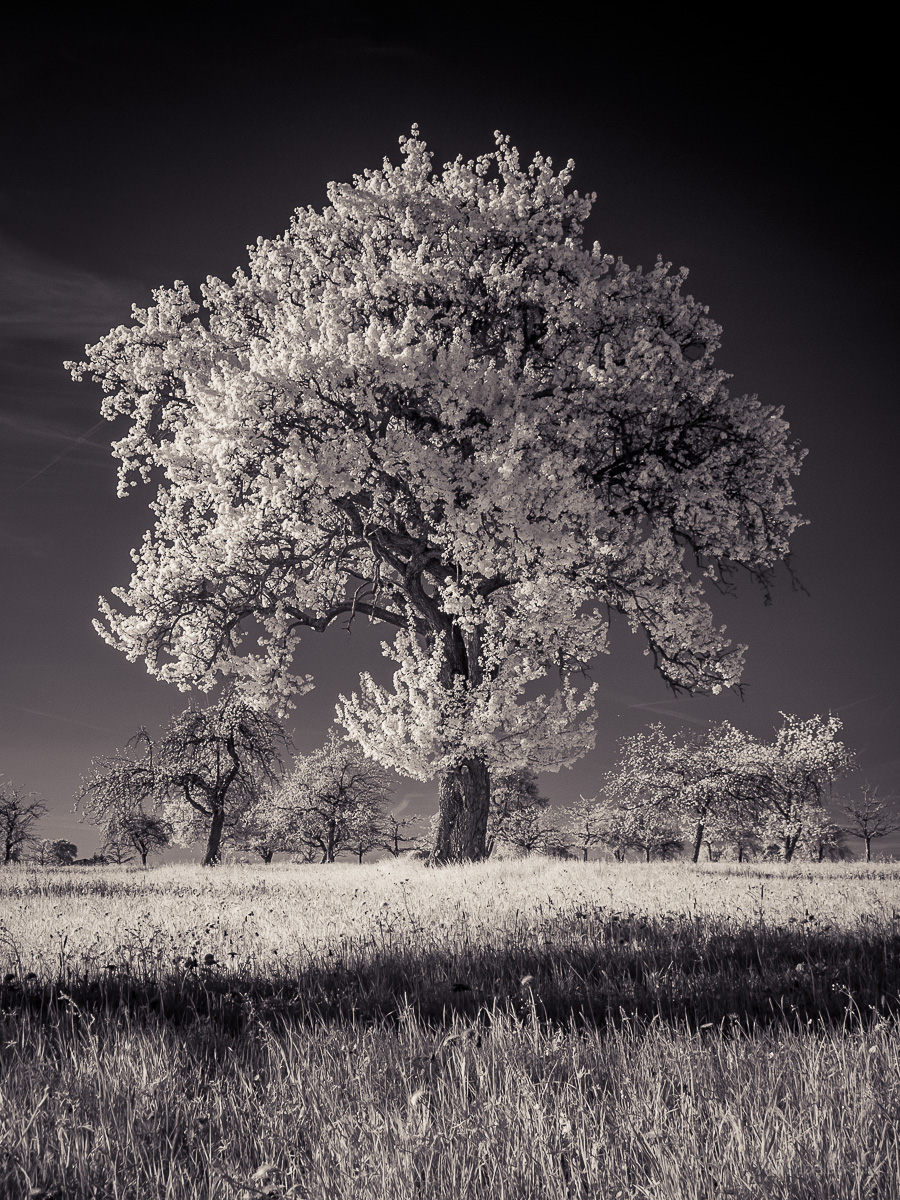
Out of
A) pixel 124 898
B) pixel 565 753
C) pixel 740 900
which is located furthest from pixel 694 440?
pixel 124 898

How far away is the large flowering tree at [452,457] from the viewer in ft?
49.6

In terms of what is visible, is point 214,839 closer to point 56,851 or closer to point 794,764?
point 794,764

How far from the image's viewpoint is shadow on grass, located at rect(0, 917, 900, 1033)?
4902 millimetres

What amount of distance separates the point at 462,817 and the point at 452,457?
30.7 ft

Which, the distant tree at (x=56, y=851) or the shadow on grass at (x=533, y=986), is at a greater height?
the shadow on grass at (x=533, y=986)

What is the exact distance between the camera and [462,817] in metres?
18.9

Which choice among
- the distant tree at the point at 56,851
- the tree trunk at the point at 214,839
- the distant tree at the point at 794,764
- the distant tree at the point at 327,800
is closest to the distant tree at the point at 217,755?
the tree trunk at the point at 214,839

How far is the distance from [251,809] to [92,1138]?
5774 cm

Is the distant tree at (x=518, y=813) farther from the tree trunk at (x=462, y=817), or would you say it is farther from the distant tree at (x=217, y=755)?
the tree trunk at (x=462, y=817)

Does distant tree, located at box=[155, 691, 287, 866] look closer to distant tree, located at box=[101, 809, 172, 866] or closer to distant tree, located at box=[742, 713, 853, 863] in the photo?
distant tree, located at box=[101, 809, 172, 866]

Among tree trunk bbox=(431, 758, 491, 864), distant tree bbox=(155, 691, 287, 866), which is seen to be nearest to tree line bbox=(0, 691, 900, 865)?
distant tree bbox=(155, 691, 287, 866)

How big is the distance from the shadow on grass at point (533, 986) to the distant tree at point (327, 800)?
5077cm

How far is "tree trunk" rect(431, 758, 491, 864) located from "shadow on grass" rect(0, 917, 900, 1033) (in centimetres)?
1096

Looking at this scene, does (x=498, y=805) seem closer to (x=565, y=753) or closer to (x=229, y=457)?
(x=565, y=753)
